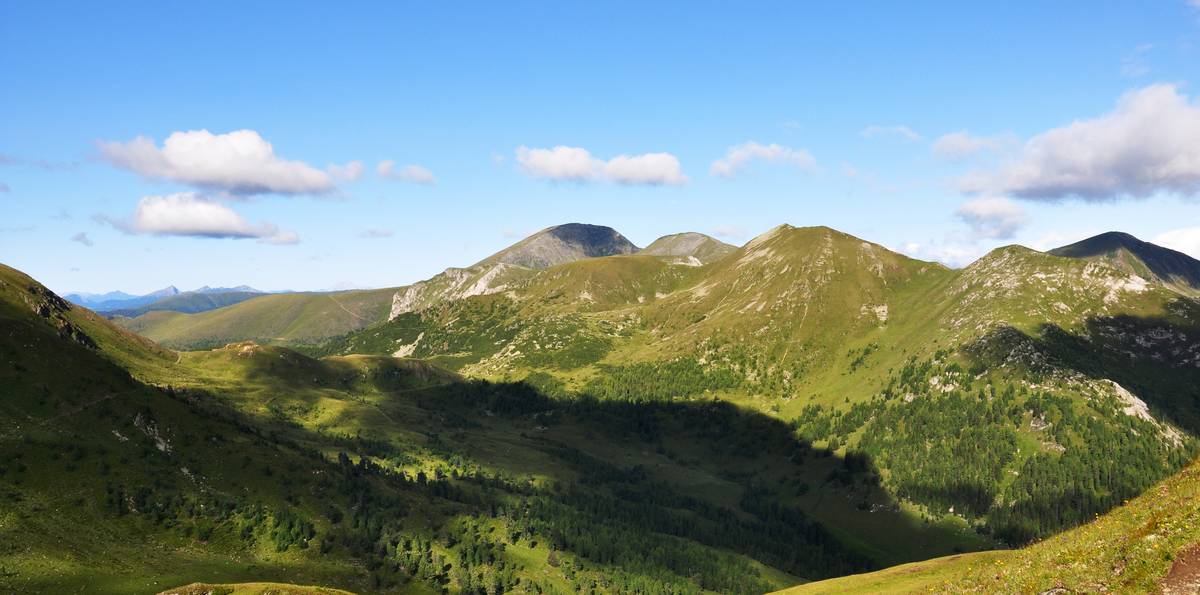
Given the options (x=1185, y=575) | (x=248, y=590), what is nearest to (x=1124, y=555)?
(x=1185, y=575)

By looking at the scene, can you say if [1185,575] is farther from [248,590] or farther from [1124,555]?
[248,590]

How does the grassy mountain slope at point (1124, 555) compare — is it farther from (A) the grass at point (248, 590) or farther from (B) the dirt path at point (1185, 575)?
(A) the grass at point (248, 590)

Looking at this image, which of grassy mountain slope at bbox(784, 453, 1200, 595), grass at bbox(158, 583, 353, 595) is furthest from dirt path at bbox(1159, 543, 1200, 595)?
grass at bbox(158, 583, 353, 595)

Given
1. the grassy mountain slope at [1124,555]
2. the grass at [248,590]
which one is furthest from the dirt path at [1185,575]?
the grass at [248,590]

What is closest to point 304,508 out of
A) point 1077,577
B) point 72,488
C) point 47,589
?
point 72,488

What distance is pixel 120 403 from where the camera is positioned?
132 m

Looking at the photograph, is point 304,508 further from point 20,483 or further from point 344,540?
point 20,483

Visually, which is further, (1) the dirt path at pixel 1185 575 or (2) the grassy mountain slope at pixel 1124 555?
(2) the grassy mountain slope at pixel 1124 555

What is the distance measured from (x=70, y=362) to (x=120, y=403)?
16431mm

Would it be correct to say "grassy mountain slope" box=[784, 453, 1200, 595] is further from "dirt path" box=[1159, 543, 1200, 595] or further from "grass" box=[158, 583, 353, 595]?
"grass" box=[158, 583, 353, 595]

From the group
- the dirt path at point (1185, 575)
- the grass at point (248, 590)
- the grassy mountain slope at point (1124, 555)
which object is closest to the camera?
the dirt path at point (1185, 575)

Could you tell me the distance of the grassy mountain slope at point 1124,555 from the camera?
2855 centimetres

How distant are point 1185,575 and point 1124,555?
454 centimetres

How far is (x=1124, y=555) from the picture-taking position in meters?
31.7
